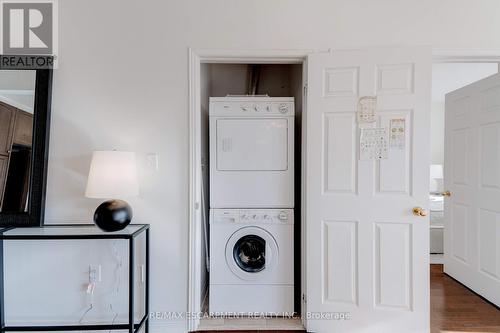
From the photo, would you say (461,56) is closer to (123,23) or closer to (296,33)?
(296,33)

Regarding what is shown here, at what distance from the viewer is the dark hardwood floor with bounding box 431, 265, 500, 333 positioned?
203 cm

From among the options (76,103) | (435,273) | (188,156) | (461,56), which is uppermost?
(461,56)

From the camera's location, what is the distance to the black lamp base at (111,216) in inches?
63.2

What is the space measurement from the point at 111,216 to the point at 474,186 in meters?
3.14

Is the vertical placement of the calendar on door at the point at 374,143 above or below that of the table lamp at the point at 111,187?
above

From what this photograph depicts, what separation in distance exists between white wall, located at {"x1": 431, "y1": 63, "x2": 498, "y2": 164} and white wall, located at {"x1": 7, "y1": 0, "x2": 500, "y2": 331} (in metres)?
2.34

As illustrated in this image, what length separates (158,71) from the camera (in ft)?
6.40

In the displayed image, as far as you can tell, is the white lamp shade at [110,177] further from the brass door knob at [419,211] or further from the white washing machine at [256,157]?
the brass door knob at [419,211]

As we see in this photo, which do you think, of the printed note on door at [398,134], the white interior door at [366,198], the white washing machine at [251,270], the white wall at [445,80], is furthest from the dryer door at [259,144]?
the white wall at [445,80]

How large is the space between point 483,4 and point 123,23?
8.74 feet

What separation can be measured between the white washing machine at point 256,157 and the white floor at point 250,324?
93 cm

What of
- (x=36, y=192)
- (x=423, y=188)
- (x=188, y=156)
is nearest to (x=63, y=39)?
(x=36, y=192)

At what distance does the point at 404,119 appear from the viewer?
1846 millimetres
